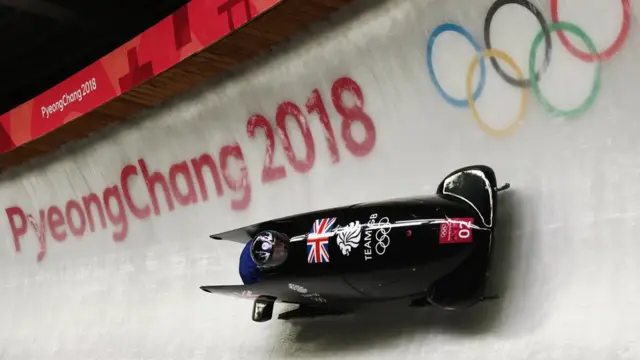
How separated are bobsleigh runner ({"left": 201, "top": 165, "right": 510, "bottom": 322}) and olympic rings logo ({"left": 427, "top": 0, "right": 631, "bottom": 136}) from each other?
0.70 feet

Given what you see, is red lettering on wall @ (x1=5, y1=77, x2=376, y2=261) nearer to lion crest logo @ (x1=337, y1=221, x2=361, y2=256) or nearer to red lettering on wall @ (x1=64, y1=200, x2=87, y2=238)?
red lettering on wall @ (x1=64, y1=200, x2=87, y2=238)

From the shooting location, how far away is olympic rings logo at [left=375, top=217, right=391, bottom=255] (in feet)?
5.54

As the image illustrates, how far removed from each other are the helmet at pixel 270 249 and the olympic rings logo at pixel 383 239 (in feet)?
0.99

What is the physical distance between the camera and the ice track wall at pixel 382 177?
1.62 m

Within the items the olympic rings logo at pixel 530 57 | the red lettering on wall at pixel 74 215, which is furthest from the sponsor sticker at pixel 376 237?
the red lettering on wall at pixel 74 215

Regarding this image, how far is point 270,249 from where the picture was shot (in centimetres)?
189

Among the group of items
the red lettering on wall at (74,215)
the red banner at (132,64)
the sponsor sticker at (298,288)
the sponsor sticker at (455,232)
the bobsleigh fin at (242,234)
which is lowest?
the sponsor sticker at (298,288)

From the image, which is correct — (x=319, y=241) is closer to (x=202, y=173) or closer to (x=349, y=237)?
(x=349, y=237)

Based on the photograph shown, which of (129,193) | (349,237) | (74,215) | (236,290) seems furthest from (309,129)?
(74,215)

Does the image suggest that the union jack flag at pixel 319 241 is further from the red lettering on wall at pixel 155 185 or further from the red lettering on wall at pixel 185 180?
the red lettering on wall at pixel 155 185

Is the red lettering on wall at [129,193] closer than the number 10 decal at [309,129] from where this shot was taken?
No

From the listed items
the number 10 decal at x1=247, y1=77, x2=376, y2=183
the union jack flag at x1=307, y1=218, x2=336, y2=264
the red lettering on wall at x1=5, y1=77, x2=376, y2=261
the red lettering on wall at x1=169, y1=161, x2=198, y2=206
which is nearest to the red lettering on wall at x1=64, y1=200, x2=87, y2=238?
the red lettering on wall at x1=5, y1=77, x2=376, y2=261

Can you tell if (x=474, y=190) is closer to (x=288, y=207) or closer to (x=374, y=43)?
(x=374, y=43)

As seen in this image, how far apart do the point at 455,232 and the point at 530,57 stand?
0.52m
